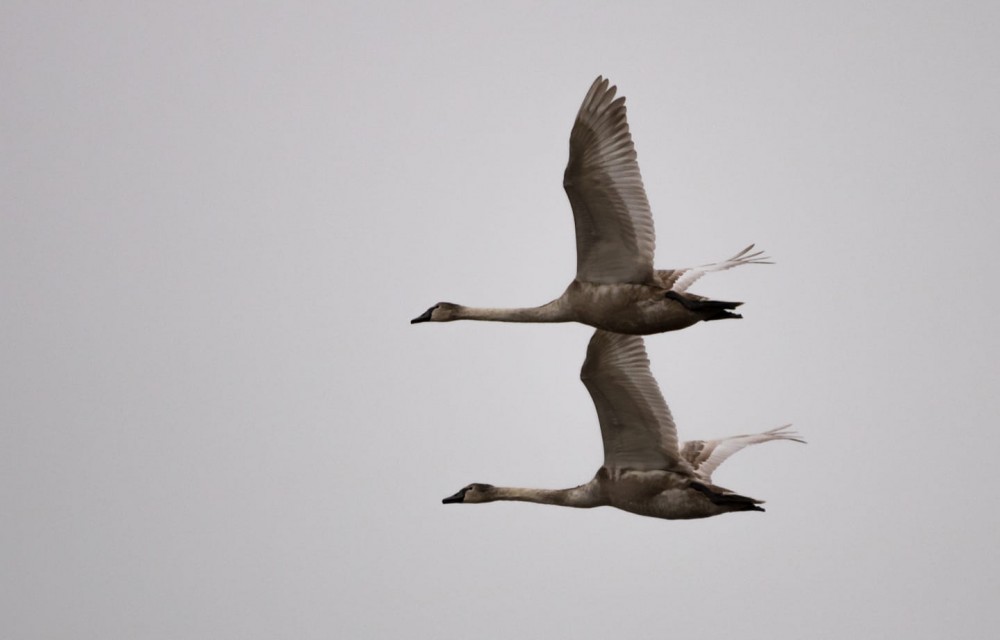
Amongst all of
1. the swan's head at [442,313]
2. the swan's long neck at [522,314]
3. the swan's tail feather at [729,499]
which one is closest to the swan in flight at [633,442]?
the swan's tail feather at [729,499]

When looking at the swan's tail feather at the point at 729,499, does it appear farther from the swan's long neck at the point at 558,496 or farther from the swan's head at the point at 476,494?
the swan's head at the point at 476,494

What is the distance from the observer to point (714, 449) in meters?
25.8

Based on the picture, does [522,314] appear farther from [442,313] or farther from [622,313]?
[622,313]

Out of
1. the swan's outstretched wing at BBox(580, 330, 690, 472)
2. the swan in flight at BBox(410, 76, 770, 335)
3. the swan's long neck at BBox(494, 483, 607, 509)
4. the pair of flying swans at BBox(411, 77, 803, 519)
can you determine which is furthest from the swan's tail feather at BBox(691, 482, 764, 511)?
the swan in flight at BBox(410, 76, 770, 335)

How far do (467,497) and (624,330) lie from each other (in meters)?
5.42

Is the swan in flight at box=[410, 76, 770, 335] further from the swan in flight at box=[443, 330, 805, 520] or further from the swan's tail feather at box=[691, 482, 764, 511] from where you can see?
the swan's tail feather at box=[691, 482, 764, 511]

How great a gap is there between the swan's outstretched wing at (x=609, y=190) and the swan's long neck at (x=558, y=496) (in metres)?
4.03

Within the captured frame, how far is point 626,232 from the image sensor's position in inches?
846

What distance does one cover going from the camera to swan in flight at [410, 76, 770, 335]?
21078mm

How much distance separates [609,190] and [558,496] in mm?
5919

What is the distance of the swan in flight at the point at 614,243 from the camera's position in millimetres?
21078

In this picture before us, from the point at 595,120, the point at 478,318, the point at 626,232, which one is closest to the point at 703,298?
the point at 626,232

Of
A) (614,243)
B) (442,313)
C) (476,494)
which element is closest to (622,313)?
(614,243)

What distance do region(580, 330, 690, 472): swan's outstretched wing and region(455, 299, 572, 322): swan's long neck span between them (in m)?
0.99
